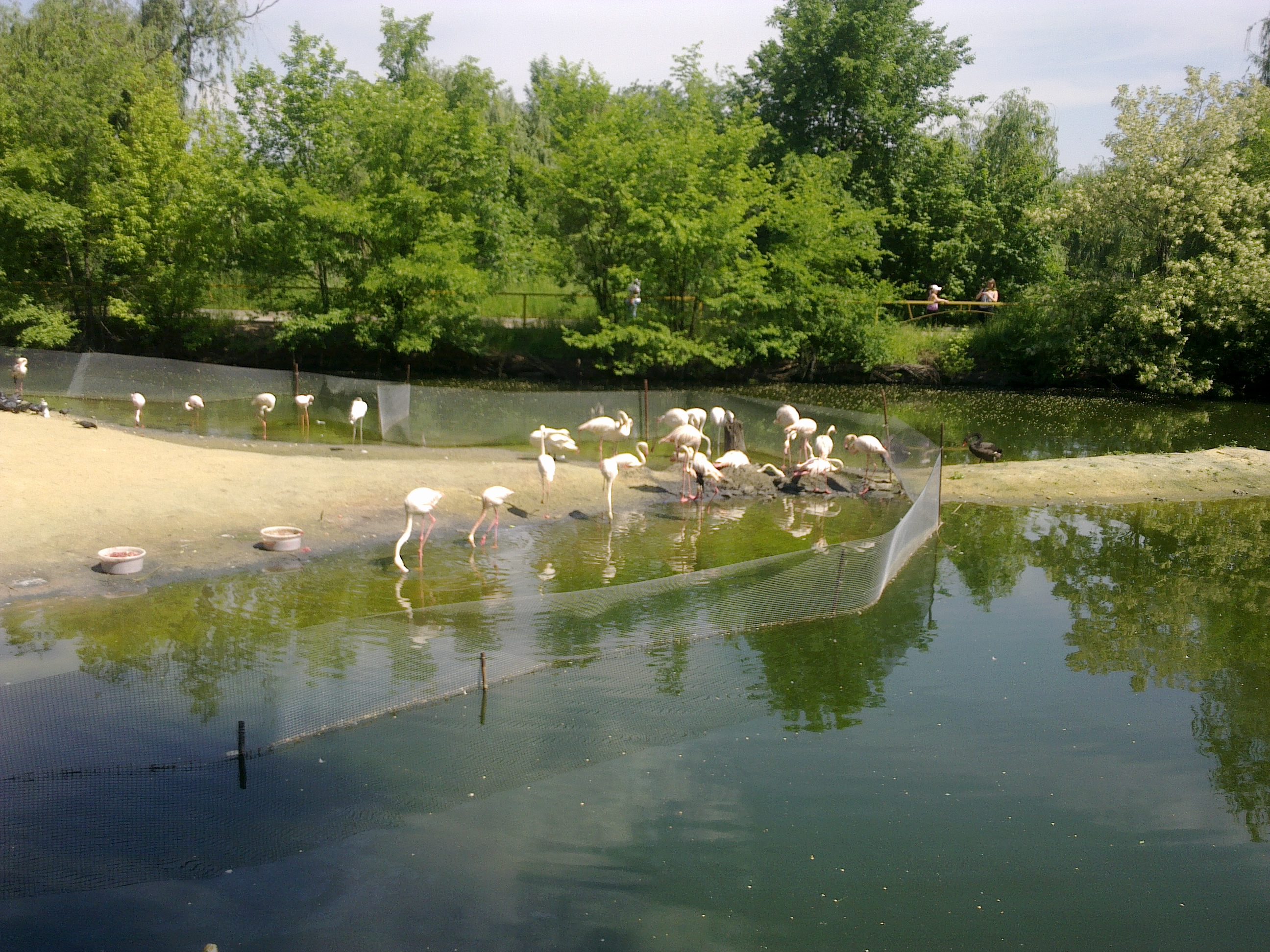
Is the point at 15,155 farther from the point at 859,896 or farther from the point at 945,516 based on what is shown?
the point at 859,896

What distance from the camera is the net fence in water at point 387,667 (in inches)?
266

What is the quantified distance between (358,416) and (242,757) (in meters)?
11.5

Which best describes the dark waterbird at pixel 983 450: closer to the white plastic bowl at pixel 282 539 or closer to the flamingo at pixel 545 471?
the flamingo at pixel 545 471

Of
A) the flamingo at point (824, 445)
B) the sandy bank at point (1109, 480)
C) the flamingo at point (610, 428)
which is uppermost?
the flamingo at point (610, 428)

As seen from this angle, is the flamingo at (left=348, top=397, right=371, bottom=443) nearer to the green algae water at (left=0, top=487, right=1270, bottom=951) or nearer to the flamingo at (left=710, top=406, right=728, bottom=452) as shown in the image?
the flamingo at (left=710, top=406, right=728, bottom=452)

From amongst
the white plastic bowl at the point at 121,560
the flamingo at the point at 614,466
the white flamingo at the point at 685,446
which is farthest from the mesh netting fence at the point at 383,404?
the white plastic bowl at the point at 121,560

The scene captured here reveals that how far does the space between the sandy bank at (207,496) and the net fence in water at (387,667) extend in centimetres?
303

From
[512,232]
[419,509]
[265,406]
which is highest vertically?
[512,232]

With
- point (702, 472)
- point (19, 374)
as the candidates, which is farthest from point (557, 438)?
point (19, 374)

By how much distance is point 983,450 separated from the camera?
18906 mm

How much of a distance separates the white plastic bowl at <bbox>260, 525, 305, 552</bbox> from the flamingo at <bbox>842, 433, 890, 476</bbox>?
9.06 m

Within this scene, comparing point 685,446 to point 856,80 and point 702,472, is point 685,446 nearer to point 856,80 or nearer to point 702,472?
point 702,472

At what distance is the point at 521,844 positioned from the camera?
634cm

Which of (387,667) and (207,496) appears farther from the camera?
(207,496)
